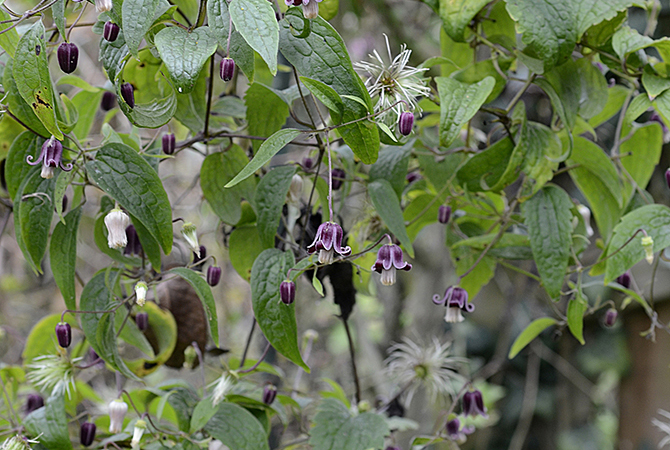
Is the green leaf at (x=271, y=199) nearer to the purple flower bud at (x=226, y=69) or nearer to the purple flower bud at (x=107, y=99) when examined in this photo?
the purple flower bud at (x=226, y=69)

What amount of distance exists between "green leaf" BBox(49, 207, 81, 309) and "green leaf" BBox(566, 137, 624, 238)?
589 mm

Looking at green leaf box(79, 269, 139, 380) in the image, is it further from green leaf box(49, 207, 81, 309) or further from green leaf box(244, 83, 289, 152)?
green leaf box(244, 83, 289, 152)

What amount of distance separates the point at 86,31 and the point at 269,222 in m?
2.10

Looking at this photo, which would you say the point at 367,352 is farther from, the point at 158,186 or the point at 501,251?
the point at 158,186

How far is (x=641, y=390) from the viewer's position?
6.59ft

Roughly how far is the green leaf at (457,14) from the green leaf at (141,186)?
351 mm

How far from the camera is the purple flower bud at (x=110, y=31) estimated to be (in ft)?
1.63

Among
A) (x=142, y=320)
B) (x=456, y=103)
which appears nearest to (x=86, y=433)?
(x=142, y=320)

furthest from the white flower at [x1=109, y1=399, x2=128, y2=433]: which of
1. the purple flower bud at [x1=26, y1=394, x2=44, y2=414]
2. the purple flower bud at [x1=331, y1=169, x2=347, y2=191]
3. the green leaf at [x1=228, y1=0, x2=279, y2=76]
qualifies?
the green leaf at [x1=228, y1=0, x2=279, y2=76]

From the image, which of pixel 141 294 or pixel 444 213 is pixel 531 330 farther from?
pixel 141 294

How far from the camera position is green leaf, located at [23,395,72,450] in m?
0.63

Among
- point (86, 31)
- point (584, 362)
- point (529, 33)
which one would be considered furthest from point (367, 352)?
point (86, 31)

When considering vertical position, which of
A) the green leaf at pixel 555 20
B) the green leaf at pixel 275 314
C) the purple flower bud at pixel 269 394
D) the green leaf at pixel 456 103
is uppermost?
the green leaf at pixel 555 20

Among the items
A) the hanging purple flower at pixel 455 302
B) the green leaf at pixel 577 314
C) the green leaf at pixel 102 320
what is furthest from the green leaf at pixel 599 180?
the green leaf at pixel 102 320
